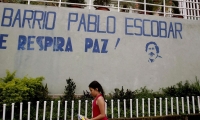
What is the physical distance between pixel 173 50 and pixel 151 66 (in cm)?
101

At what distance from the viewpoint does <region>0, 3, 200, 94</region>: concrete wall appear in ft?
19.1

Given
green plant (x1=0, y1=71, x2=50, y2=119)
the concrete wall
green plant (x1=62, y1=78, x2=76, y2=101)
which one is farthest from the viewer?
the concrete wall

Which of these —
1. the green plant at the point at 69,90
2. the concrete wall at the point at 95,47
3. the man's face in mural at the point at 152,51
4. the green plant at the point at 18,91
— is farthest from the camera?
the man's face in mural at the point at 152,51

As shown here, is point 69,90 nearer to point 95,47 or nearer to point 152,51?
point 95,47

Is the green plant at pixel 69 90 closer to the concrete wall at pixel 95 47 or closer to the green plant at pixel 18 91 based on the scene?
the concrete wall at pixel 95 47

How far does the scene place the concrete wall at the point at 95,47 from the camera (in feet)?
19.1

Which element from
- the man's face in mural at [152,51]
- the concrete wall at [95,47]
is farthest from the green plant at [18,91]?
the man's face in mural at [152,51]

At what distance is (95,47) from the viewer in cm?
621

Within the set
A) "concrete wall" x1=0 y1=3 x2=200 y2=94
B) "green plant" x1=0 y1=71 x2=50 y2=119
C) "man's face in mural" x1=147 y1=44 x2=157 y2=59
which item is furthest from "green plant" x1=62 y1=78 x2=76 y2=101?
"man's face in mural" x1=147 y1=44 x2=157 y2=59

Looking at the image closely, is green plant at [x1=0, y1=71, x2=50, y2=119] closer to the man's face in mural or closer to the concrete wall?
the concrete wall

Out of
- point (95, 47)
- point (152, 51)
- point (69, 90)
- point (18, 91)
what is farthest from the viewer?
point (152, 51)

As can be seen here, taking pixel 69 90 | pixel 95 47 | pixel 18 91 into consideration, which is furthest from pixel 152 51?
pixel 18 91

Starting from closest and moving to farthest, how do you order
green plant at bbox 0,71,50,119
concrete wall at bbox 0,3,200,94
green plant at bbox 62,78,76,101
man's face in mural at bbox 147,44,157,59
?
green plant at bbox 0,71,50,119
green plant at bbox 62,78,76,101
concrete wall at bbox 0,3,200,94
man's face in mural at bbox 147,44,157,59

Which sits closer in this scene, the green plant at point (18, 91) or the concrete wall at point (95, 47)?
the green plant at point (18, 91)
